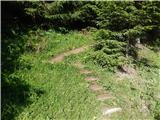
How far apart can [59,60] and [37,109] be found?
3.70 meters

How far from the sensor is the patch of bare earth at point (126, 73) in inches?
524

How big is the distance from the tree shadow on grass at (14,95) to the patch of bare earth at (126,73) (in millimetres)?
3218

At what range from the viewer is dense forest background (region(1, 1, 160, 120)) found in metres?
11.6

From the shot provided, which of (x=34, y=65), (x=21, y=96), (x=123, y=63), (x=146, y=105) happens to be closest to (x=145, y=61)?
(x=123, y=63)

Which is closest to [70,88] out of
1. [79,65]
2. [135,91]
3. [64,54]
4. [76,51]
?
[79,65]

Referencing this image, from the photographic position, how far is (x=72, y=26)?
679 inches

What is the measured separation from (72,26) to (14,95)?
709 centimetres

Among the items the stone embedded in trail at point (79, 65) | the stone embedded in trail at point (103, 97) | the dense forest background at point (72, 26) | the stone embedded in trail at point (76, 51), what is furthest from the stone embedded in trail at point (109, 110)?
the stone embedded in trail at point (76, 51)

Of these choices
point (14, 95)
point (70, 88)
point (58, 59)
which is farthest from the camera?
point (58, 59)

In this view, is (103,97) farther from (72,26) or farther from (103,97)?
(72,26)

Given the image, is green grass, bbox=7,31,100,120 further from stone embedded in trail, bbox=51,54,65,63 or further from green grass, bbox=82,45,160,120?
green grass, bbox=82,45,160,120

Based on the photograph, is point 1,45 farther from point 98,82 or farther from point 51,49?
point 98,82

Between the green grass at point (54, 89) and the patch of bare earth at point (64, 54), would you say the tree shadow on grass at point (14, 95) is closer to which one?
the green grass at point (54, 89)

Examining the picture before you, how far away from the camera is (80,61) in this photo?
13.8m
